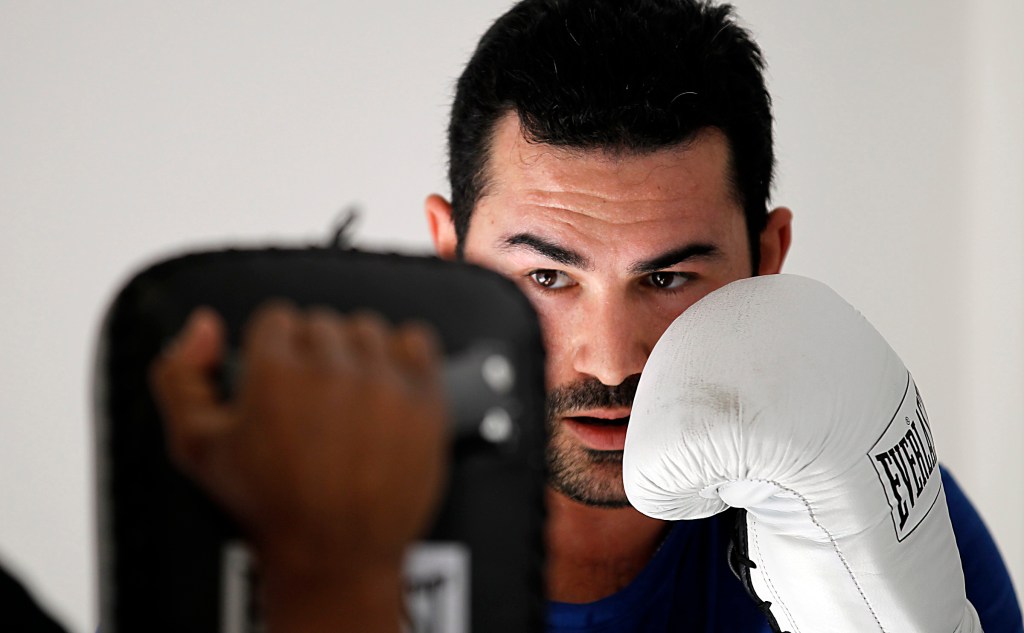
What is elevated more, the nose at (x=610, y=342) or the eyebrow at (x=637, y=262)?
the eyebrow at (x=637, y=262)

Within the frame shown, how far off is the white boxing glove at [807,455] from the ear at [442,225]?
0.56 metres

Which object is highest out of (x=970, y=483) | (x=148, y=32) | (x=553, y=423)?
(x=148, y=32)

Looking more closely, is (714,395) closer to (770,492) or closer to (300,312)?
(770,492)

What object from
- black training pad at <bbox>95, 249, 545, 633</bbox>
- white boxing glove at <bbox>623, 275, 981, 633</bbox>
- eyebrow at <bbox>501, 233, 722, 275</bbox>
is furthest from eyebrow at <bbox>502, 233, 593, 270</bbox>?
black training pad at <bbox>95, 249, 545, 633</bbox>

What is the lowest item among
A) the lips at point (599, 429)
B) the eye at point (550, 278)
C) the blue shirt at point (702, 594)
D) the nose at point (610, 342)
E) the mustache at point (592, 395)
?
the blue shirt at point (702, 594)

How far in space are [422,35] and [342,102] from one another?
25 centimetres

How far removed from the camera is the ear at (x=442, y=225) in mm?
1294

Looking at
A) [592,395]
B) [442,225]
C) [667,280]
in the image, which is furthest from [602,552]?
[442,225]

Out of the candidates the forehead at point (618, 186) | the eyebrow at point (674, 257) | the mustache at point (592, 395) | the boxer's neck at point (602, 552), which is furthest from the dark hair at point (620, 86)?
the boxer's neck at point (602, 552)

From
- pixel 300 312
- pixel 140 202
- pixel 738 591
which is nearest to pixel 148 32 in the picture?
pixel 140 202

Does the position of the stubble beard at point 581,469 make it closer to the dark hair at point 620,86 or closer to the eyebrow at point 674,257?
the eyebrow at point 674,257

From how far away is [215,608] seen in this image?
1.32 feet

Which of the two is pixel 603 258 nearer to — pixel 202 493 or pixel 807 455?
pixel 807 455

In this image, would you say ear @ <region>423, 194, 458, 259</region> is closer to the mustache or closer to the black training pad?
the mustache
